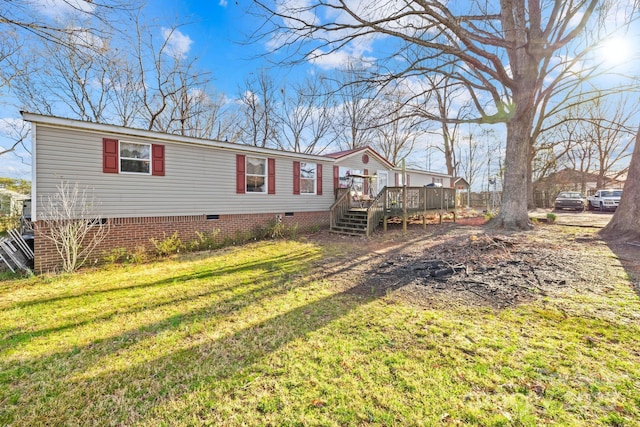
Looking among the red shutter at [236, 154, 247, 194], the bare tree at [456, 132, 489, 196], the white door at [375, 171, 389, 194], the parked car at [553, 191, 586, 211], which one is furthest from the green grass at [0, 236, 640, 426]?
the bare tree at [456, 132, 489, 196]

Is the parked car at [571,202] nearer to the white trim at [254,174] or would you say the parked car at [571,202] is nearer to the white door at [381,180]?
the white door at [381,180]

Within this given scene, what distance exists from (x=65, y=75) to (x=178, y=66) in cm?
629

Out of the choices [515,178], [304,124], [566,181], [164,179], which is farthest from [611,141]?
[164,179]

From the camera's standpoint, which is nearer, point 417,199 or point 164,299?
point 164,299

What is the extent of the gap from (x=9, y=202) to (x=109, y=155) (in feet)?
50.4

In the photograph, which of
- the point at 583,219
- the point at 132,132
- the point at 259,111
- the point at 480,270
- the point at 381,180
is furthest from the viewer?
the point at 259,111

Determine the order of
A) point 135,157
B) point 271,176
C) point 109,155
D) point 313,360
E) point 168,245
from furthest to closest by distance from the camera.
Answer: point 271,176 < point 168,245 < point 135,157 < point 109,155 < point 313,360

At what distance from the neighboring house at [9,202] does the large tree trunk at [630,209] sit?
2410 cm

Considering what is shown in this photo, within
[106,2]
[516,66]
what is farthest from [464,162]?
[106,2]

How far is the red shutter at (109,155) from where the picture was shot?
7.02m

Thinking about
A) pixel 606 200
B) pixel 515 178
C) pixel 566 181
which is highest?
pixel 566 181

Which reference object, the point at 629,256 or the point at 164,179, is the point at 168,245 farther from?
the point at 629,256

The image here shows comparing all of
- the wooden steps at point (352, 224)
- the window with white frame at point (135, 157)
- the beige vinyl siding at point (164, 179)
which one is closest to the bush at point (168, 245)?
the beige vinyl siding at point (164, 179)

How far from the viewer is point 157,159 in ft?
25.9
